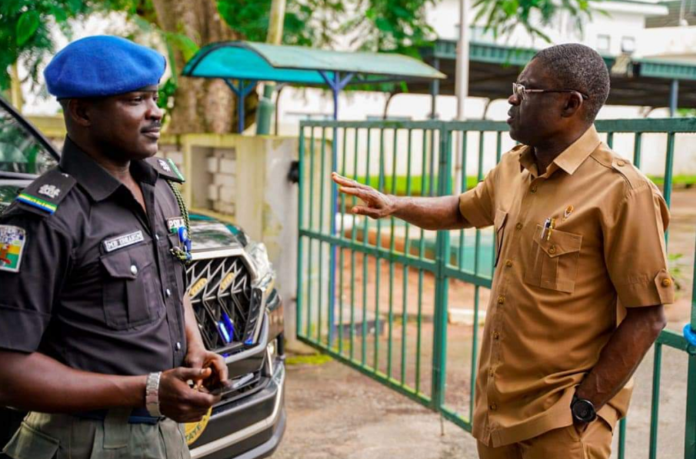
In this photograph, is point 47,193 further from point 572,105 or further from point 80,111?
point 572,105

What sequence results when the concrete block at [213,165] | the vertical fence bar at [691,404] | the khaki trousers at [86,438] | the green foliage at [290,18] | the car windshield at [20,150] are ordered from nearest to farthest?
the khaki trousers at [86,438] < the vertical fence bar at [691,404] < the car windshield at [20,150] < the concrete block at [213,165] < the green foliage at [290,18]

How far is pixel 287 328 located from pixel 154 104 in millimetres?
4294

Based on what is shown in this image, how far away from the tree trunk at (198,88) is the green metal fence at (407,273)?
2.47 m

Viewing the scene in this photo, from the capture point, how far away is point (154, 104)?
2043 millimetres

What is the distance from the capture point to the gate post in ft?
14.9

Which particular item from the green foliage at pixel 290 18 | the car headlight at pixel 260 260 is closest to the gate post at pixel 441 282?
the car headlight at pixel 260 260

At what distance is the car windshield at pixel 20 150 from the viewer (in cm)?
370

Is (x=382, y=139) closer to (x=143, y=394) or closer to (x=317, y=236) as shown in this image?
(x=317, y=236)

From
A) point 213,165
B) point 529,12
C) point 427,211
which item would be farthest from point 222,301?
point 529,12

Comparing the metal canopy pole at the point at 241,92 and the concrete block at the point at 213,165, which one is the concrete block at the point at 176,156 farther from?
the metal canopy pole at the point at 241,92

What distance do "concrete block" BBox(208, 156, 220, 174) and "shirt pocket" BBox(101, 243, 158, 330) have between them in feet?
15.2

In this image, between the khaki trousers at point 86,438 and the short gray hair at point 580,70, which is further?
the short gray hair at point 580,70

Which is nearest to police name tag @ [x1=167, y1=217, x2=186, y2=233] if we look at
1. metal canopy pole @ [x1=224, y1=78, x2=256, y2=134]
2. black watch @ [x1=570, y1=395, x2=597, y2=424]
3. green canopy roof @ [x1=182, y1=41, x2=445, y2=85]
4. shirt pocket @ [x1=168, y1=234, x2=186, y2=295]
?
shirt pocket @ [x1=168, y1=234, x2=186, y2=295]

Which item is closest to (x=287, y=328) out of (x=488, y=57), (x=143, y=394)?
(x=143, y=394)
